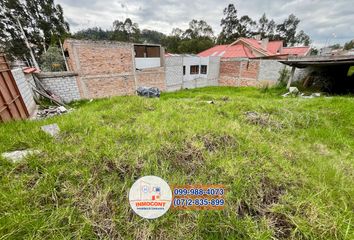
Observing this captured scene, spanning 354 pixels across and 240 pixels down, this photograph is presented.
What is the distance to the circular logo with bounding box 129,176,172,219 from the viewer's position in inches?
51.9

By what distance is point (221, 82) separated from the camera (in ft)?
→ 50.8

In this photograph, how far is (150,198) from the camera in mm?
1354

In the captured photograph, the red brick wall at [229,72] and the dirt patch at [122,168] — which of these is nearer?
the dirt patch at [122,168]

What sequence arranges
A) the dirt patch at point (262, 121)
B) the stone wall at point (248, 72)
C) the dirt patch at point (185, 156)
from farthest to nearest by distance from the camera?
the stone wall at point (248, 72), the dirt patch at point (262, 121), the dirt patch at point (185, 156)

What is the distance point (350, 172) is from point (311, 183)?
907 mm

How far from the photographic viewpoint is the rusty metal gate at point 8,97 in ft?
10.9

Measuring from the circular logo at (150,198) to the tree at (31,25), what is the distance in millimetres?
24382

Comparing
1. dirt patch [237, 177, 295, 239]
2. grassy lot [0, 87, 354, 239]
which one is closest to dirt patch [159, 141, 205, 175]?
A: grassy lot [0, 87, 354, 239]

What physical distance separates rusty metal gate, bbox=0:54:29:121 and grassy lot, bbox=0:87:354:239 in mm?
972

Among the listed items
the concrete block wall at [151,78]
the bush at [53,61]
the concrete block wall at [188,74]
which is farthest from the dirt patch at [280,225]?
the bush at [53,61]

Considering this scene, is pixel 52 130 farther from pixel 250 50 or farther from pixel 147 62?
pixel 250 50

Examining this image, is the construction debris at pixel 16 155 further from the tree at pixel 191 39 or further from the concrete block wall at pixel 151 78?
the tree at pixel 191 39

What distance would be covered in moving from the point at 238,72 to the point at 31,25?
23.9m

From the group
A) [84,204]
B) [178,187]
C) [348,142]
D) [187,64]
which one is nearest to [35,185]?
[84,204]
